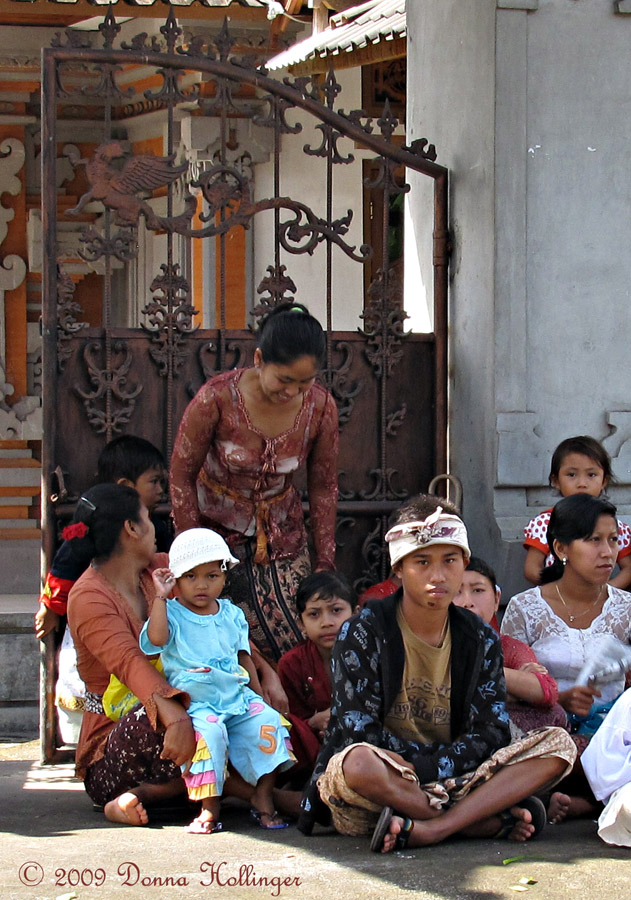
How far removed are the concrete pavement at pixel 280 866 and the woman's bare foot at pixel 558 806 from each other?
0.04m

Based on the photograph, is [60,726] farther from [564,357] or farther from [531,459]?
[564,357]

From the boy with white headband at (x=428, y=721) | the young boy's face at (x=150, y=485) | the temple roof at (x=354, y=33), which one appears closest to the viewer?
the boy with white headband at (x=428, y=721)

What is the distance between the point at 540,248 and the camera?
229 inches

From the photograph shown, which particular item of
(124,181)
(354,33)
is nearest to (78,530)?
(124,181)

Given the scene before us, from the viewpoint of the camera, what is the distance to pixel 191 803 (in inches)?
176

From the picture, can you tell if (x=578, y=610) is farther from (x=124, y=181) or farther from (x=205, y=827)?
(x=124, y=181)

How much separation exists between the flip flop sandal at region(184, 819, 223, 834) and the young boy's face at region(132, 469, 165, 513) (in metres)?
1.48

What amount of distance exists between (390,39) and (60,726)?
4368mm

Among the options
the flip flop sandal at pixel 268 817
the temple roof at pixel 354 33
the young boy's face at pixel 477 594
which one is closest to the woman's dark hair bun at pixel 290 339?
the young boy's face at pixel 477 594

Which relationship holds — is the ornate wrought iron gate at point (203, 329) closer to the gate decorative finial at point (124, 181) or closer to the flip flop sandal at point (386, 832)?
the gate decorative finial at point (124, 181)

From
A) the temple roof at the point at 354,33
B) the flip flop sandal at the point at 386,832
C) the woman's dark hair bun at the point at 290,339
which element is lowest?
the flip flop sandal at the point at 386,832

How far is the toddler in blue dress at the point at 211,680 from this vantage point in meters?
4.23

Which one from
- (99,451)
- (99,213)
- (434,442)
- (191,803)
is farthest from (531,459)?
(99,213)

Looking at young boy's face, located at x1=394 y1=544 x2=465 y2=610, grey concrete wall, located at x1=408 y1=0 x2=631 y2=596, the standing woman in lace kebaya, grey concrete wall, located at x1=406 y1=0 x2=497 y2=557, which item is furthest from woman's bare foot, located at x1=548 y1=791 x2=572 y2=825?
grey concrete wall, located at x1=406 y1=0 x2=497 y2=557
